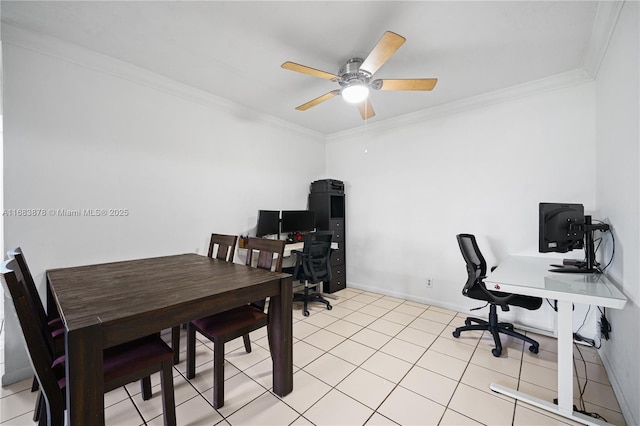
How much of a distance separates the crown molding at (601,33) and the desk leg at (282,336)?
2.84 metres

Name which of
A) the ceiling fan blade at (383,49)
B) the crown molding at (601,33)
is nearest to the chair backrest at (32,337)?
the ceiling fan blade at (383,49)

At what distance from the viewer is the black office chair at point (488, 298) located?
2.37 meters

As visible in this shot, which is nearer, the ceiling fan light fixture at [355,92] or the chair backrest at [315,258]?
the ceiling fan light fixture at [355,92]

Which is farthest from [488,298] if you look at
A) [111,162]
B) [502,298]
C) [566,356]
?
[111,162]

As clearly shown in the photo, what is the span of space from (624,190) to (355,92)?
6.77ft

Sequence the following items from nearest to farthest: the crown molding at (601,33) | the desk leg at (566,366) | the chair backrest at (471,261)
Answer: the desk leg at (566,366) < the crown molding at (601,33) < the chair backrest at (471,261)

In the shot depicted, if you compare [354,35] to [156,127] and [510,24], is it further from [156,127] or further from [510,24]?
[156,127]

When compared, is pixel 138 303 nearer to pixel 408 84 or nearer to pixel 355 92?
pixel 355 92

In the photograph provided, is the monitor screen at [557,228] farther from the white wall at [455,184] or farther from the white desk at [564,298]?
the white wall at [455,184]

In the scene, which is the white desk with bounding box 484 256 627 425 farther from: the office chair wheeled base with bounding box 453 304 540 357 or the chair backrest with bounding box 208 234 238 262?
the chair backrest with bounding box 208 234 238 262

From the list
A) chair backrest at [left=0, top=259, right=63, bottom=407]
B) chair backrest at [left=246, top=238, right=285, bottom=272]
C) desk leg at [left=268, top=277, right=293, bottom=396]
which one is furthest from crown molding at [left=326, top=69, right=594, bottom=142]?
chair backrest at [left=0, top=259, right=63, bottom=407]

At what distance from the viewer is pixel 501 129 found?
313 centimetres

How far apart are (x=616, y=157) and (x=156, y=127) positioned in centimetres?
405

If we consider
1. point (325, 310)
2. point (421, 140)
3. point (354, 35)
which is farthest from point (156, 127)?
point (421, 140)
